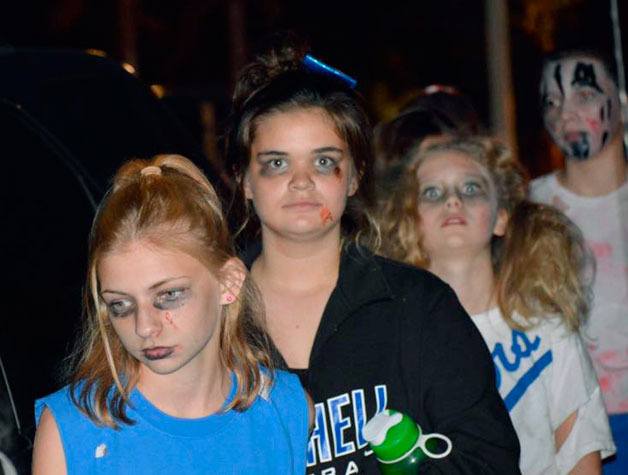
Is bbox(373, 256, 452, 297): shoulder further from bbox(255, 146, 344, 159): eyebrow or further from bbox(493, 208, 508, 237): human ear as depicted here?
bbox(493, 208, 508, 237): human ear

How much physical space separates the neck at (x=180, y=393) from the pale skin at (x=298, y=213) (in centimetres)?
39

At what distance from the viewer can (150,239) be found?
2.86 m

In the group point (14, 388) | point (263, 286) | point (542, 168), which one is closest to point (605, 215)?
point (263, 286)

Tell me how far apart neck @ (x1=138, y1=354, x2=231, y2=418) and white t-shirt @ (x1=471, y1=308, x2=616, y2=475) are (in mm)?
1333

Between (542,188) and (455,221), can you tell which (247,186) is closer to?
(455,221)

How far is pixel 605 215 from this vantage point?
507cm

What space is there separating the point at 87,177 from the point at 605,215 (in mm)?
2284

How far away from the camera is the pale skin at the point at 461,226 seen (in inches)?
168

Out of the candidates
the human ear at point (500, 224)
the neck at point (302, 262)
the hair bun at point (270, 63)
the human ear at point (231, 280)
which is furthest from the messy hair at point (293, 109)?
the human ear at point (500, 224)

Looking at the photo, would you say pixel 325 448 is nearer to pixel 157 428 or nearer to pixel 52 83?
pixel 157 428

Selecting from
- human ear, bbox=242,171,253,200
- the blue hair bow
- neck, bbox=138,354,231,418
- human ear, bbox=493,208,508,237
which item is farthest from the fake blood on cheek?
human ear, bbox=493,208,508,237

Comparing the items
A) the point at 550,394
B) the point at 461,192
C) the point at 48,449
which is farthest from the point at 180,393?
the point at 461,192

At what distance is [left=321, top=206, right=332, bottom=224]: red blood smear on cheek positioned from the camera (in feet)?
10.9

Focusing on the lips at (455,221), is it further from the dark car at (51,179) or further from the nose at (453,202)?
the dark car at (51,179)
